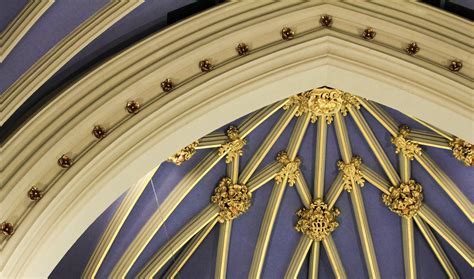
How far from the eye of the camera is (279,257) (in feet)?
51.9

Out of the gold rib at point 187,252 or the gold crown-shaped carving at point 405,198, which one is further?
the gold rib at point 187,252

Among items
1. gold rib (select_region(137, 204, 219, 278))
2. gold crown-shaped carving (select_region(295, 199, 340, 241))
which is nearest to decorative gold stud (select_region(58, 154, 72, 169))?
gold rib (select_region(137, 204, 219, 278))

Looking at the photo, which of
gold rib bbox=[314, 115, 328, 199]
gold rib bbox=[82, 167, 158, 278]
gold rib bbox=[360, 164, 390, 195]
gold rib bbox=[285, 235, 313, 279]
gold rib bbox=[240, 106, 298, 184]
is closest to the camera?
gold rib bbox=[82, 167, 158, 278]

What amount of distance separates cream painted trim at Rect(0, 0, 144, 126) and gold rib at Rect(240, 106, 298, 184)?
16.8ft

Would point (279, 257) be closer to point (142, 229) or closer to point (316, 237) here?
point (316, 237)

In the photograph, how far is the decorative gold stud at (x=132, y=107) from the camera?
10.7m

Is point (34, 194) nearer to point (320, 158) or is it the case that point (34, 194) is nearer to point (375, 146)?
point (320, 158)

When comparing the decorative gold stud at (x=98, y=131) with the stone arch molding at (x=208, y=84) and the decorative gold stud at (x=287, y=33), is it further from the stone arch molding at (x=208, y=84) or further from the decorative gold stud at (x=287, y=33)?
the decorative gold stud at (x=287, y=33)

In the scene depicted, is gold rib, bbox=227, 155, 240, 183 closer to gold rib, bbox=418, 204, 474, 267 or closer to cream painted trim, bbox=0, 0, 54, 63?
gold rib, bbox=418, 204, 474, 267

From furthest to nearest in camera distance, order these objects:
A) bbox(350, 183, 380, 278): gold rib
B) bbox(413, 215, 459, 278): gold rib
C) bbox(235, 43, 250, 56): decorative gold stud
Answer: bbox(350, 183, 380, 278): gold rib
bbox(413, 215, 459, 278): gold rib
bbox(235, 43, 250, 56): decorative gold stud

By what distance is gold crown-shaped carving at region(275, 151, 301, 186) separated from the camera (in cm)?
1527

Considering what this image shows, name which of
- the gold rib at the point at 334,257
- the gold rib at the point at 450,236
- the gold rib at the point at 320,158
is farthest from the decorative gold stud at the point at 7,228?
the gold rib at the point at 450,236

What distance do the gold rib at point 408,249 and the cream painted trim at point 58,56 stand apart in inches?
264

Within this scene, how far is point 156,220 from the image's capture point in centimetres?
1434
